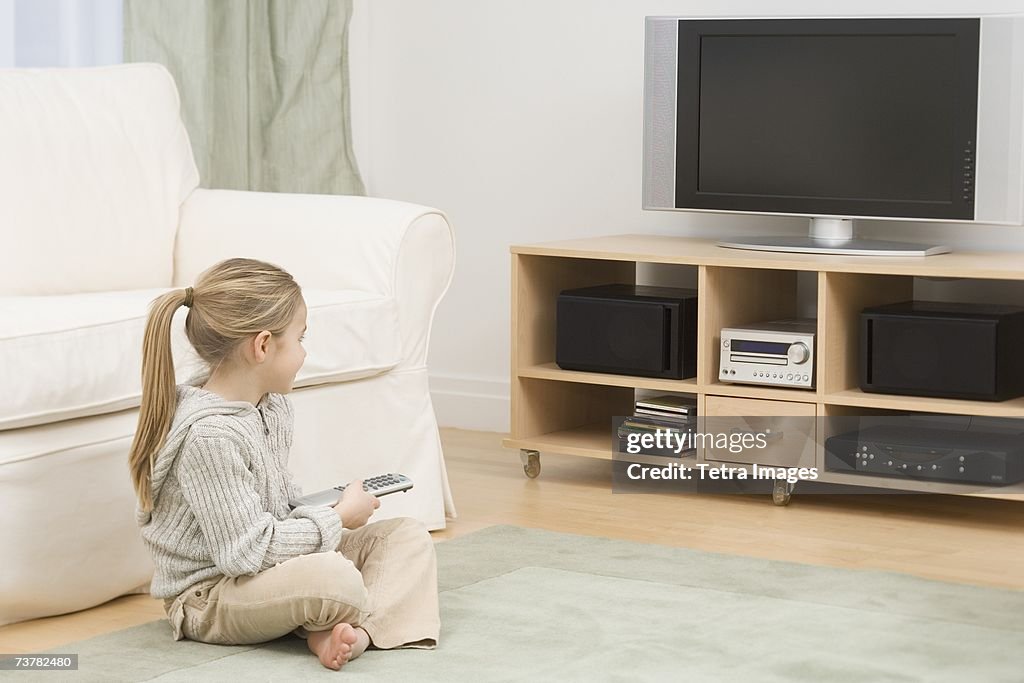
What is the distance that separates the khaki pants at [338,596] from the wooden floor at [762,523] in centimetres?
27

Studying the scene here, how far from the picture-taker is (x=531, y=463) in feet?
11.3

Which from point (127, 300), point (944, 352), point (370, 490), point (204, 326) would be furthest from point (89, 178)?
point (944, 352)

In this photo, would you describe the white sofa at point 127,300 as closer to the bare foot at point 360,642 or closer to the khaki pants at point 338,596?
the khaki pants at point 338,596

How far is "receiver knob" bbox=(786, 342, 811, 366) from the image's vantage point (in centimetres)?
313

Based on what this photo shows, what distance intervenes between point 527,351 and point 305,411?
89 cm

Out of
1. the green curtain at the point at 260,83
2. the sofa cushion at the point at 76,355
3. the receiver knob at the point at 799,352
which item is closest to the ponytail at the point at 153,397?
the sofa cushion at the point at 76,355

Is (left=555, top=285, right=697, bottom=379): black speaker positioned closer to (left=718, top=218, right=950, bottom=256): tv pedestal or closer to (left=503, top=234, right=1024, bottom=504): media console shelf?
(left=503, top=234, right=1024, bottom=504): media console shelf

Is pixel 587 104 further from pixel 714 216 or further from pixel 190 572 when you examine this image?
pixel 190 572

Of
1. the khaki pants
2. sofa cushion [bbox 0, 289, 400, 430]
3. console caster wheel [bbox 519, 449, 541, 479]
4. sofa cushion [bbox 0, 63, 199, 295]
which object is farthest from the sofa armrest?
the khaki pants

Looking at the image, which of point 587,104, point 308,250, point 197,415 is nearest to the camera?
point 197,415

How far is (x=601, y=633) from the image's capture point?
2.18m

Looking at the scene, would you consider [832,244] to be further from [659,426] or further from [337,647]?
[337,647]

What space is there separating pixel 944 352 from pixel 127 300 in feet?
5.38

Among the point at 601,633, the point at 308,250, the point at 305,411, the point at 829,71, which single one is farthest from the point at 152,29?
the point at 601,633
